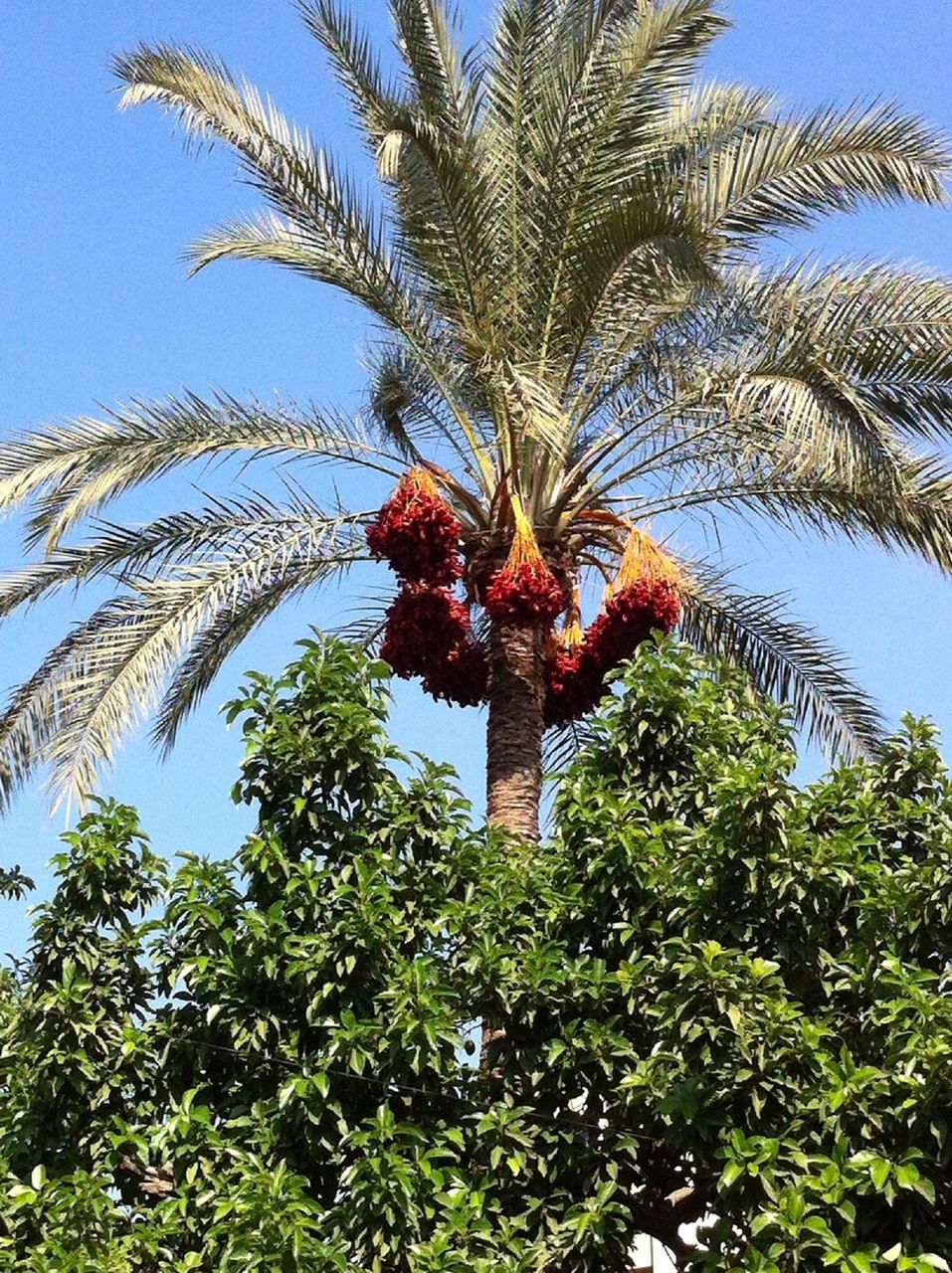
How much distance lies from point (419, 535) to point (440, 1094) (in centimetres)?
329

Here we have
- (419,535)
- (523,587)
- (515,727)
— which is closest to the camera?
(419,535)

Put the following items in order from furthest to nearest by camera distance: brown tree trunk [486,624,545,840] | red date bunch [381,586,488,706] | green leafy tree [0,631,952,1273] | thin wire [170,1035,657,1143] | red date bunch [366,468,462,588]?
brown tree trunk [486,624,545,840]
red date bunch [381,586,488,706]
red date bunch [366,468,462,588]
thin wire [170,1035,657,1143]
green leafy tree [0,631,952,1273]

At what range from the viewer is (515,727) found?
37.7 feet

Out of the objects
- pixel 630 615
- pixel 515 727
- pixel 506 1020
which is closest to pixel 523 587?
pixel 630 615

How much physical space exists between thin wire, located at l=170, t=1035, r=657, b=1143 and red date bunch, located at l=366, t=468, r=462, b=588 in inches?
119

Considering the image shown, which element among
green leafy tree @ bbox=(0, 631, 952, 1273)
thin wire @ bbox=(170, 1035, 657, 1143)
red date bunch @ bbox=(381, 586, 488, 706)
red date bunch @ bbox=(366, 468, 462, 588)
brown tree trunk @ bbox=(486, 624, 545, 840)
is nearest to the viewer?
green leafy tree @ bbox=(0, 631, 952, 1273)

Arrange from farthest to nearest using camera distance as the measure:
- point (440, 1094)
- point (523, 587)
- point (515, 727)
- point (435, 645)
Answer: point (515, 727) → point (435, 645) → point (523, 587) → point (440, 1094)

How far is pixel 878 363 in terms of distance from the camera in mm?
11250

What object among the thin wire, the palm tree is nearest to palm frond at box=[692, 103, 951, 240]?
the palm tree

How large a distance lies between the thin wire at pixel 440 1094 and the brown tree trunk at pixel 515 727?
90.6 inches

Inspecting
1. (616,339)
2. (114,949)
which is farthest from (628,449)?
(114,949)

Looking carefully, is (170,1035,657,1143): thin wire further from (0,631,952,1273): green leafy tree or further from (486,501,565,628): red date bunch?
(486,501,565,628): red date bunch

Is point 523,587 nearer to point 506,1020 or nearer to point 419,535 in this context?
point 419,535

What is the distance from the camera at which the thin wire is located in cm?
909
